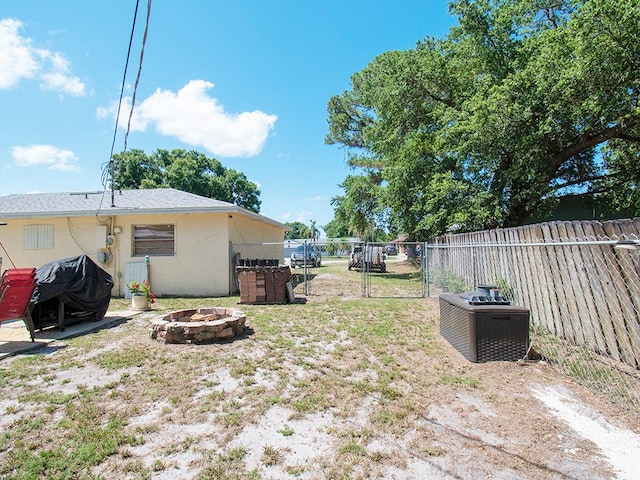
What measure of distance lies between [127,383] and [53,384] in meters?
0.82

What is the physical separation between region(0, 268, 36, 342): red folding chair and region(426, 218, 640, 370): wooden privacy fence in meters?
7.38

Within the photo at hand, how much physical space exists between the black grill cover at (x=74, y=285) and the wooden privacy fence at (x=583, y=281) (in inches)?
297

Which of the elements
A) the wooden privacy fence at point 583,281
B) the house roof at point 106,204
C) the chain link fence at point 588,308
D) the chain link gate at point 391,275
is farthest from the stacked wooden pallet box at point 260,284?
the chain link fence at point 588,308

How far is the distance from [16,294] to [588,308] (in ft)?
26.5

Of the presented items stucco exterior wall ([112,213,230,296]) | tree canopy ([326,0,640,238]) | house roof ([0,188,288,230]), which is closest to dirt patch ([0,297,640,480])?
stucco exterior wall ([112,213,230,296])

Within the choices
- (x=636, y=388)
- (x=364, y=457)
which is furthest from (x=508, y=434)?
(x=636, y=388)

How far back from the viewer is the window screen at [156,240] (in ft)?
35.6

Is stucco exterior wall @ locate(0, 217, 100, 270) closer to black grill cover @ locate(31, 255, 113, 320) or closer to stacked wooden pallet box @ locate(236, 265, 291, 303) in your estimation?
black grill cover @ locate(31, 255, 113, 320)

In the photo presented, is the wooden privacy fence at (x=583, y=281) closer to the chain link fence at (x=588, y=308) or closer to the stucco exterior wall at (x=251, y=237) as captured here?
the chain link fence at (x=588, y=308)

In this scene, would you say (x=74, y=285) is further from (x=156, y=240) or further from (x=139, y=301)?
(x=156, y=240)

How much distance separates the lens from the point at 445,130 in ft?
45.8

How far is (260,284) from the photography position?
901 cm

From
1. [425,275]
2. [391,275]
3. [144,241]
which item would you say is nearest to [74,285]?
[144,241]

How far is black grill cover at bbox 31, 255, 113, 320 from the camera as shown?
5.80m
